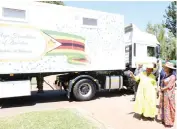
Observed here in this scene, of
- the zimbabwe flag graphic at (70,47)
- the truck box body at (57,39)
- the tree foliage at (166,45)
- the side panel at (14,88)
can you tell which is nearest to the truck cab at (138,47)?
the truck box body at (57,39)

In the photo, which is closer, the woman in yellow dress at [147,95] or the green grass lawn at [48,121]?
the green grass lawn at [48,121]

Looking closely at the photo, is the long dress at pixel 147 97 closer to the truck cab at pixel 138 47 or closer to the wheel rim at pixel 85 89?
the wheel rim at pixel 85 89

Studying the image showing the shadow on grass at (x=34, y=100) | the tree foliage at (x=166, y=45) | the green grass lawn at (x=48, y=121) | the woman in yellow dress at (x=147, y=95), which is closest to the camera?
the green grass lawn at (x=48, y=121)

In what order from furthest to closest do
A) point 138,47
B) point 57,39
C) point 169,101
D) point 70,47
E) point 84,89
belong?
point 138,47, point 84,89, point 70,47, point 57,39, point 169,101

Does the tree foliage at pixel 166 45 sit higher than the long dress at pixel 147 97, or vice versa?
the tree foliage at pixel 166 45

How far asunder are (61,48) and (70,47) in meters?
0.39

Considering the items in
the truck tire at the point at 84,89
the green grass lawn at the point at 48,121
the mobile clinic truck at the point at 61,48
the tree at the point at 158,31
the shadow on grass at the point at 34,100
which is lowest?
the shadow on grass at the point at 34,100

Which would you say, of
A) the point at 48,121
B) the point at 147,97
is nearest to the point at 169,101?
the point at 147,97

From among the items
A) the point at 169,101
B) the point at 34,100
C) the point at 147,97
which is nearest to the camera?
the point at 169,101

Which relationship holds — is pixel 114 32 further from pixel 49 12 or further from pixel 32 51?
pixel 32 51

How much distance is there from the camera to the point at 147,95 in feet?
22.7

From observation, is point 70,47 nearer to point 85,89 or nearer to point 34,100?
point 85,89

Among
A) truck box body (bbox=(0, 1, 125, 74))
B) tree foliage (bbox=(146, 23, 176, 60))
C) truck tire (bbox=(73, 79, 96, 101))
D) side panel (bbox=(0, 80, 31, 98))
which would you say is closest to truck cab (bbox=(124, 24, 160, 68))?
truck box body (bbox=(0, 1, 125, 74))

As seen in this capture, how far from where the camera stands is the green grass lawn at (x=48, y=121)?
628 centimetres
